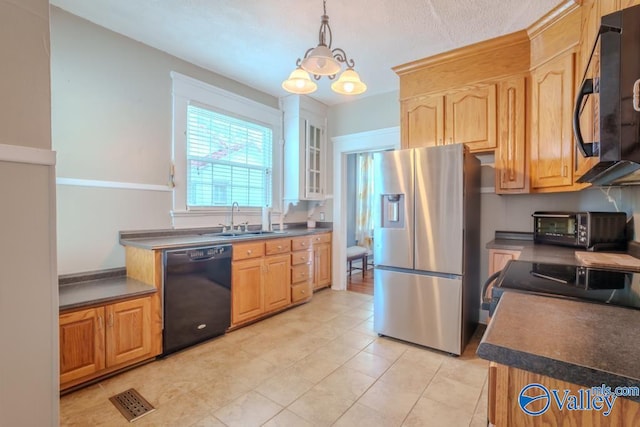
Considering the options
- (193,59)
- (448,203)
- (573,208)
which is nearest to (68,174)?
(193,59)

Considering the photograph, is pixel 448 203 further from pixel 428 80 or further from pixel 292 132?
pixel 292 132

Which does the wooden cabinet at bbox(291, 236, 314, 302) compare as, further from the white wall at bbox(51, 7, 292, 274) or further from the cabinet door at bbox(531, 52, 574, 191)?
the cabinet door at bbox(531, 52, 574, 191)

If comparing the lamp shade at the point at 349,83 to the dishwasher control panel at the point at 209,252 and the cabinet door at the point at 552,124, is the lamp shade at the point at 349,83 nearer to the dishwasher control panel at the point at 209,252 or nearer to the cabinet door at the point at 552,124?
the cabinet door at the point at 552,124

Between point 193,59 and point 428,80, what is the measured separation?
8.05ft

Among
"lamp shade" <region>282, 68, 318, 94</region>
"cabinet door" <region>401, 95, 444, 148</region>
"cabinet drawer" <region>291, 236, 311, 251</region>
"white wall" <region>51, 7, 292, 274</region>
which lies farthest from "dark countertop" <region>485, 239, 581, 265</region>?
"white wall" <region>51, 7, 292, 274</region>

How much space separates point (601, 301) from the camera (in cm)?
93

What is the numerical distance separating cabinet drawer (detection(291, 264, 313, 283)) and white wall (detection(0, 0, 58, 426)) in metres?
2.58

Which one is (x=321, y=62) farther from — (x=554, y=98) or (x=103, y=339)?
(x=103, y=339)

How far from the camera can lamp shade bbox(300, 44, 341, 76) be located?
5.93 ft

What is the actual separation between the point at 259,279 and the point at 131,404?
1527 mm

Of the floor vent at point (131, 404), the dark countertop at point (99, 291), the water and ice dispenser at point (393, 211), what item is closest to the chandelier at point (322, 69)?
the water and ice dispenser at point (393, 211)

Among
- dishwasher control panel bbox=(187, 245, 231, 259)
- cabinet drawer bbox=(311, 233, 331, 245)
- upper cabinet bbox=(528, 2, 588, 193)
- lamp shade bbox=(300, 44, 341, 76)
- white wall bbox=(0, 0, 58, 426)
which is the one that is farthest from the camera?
cabinet drawer bbox=(311, 233, 331, 245)

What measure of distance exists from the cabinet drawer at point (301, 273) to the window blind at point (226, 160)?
1003mm

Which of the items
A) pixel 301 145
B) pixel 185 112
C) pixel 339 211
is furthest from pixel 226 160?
pixel 339 211
